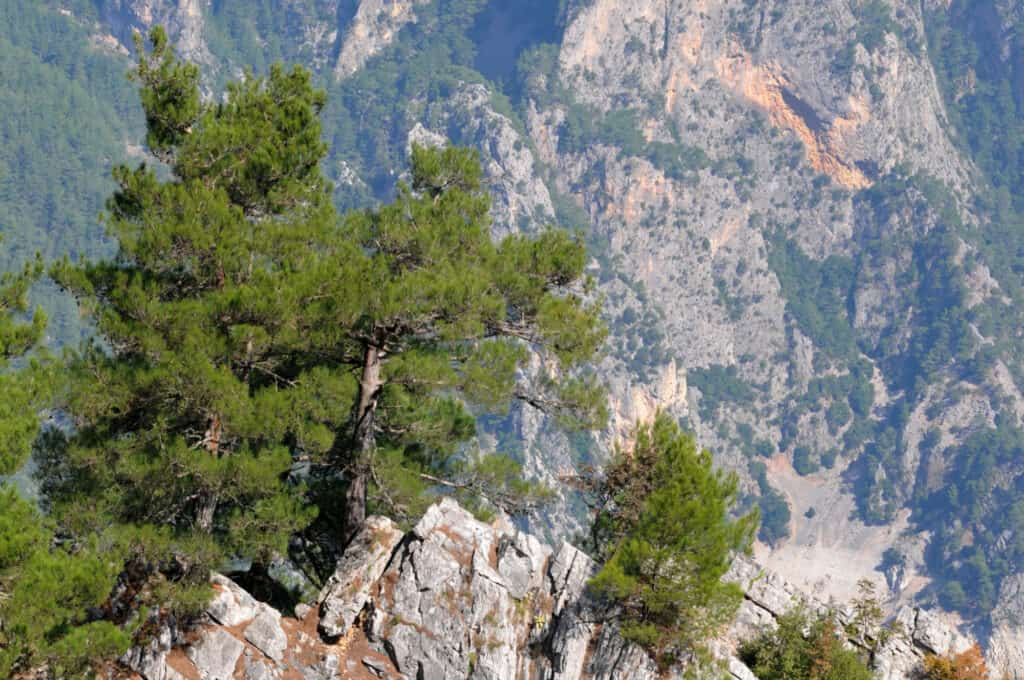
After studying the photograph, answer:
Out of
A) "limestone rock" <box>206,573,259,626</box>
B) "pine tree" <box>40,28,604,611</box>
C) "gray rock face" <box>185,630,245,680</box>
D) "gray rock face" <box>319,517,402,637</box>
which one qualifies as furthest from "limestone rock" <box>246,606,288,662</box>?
"pine tree" <box>40,28,604,611</box>

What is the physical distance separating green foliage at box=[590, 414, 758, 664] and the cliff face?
829 mm

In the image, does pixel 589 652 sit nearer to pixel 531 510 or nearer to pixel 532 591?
pixel 532 591

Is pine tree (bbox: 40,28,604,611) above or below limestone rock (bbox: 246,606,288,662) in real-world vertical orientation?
above

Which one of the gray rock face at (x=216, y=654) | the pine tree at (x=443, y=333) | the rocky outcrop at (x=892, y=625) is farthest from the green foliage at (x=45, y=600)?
the rocky outcrop at (x=892, y=625)

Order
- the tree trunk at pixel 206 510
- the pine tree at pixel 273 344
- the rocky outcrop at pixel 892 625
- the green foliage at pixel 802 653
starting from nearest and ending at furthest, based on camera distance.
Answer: the pine tree at pixel 273 344 < the tree trunk at pixel 206 510 < the green foliage at pixel 802 653 < the rocky outcrop at pixel 892 625

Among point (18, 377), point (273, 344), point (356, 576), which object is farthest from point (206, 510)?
point (18, 377)

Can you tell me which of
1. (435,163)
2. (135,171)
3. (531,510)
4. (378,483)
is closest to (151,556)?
(378,483)

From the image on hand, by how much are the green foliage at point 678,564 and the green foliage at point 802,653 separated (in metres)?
2.30

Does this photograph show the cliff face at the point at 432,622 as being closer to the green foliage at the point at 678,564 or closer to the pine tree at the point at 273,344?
the green foliage at the point at 678,564

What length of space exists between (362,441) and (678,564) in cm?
812

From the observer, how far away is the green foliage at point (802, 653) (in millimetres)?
30236

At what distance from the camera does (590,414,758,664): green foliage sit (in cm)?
2784

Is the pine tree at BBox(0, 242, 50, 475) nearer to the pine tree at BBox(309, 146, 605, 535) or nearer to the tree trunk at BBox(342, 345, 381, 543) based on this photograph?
the pine tree at BBox(309, 146, 605, 535)

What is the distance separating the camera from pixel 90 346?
2792 centimetres
